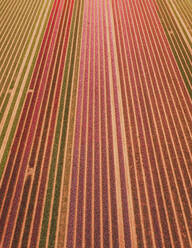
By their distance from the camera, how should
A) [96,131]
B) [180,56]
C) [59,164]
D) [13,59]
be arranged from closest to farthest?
[59,164] < [96,131] < [180,56] < [13,59]

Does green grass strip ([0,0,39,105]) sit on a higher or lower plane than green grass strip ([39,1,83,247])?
higher

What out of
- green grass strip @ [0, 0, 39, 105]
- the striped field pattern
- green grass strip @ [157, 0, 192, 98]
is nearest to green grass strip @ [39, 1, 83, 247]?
the striped field pattern

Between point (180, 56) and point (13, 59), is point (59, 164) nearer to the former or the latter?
point (13, 59)

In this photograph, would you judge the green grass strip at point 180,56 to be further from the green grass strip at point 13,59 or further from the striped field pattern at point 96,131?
the green grass strip at point 13,59

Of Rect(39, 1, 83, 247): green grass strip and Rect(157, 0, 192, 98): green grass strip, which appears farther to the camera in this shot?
Rect(157, 0, 192, 98): green grass strip

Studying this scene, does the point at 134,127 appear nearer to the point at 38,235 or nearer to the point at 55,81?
the point at 55,81

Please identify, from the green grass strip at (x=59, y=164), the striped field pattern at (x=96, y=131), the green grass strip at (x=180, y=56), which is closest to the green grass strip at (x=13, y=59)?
the striped field pattern at (x=96, y=131)

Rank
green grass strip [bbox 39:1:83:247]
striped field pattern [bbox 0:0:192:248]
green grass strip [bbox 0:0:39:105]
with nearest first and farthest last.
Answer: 1. green grass strip [bbox 39:1:83:247]
2. striped field pattern [bbox 0:0:192:248]
3. green grass strip [bbox 0:0:39:105]

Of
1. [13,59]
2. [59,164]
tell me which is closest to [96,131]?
[59,164]

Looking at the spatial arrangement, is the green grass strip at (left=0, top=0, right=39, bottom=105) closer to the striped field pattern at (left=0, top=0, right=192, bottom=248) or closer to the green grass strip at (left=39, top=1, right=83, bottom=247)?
the striped field pattern at (left=0, top=0, right=192, bottom=248)
